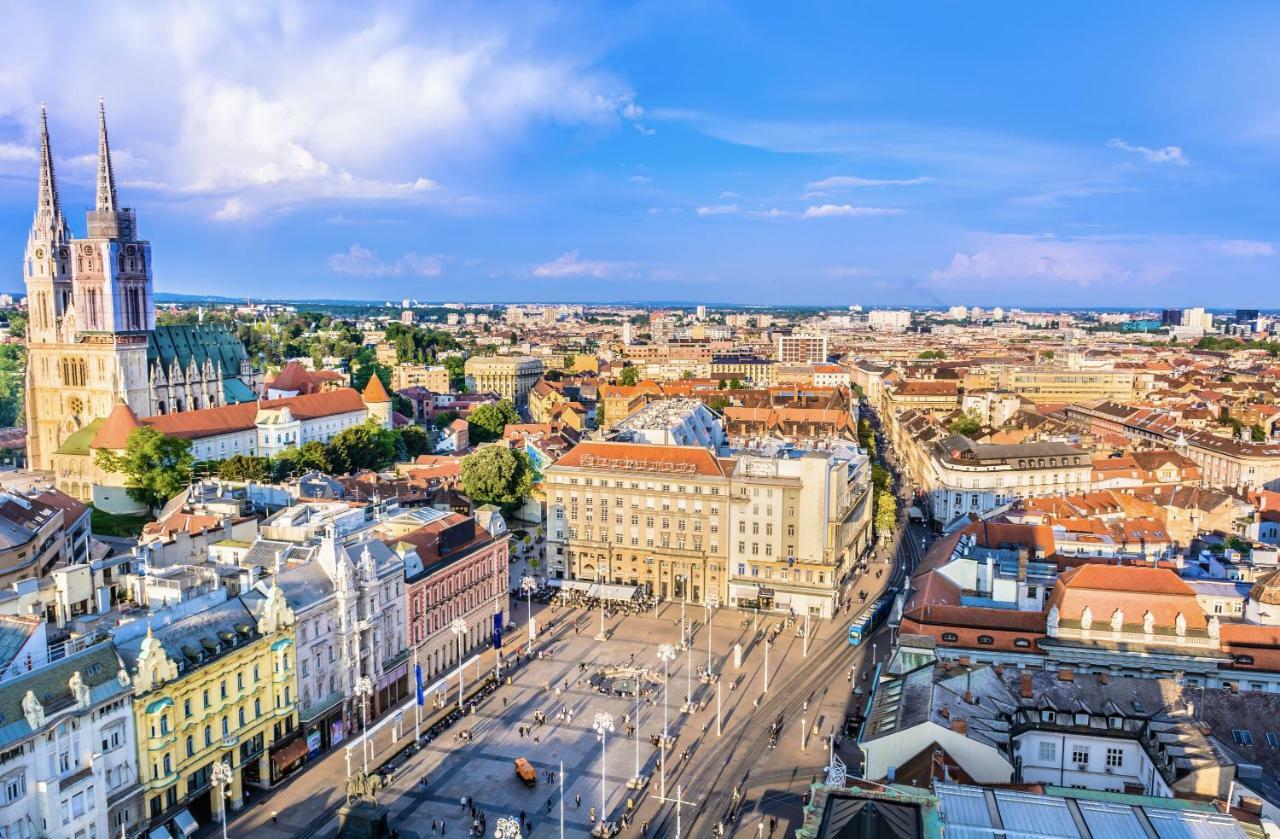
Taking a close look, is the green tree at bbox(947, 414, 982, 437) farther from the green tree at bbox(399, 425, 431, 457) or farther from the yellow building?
the yellow building

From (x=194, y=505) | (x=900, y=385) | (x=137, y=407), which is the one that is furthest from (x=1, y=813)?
(x=900, y=385)

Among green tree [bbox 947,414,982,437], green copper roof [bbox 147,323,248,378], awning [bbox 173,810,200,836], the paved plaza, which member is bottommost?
the paved plaza

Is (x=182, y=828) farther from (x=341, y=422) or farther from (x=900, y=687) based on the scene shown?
(x=341, y=422)

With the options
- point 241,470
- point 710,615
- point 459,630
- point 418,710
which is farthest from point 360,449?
point 418,710

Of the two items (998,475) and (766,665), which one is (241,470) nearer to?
(766,665)

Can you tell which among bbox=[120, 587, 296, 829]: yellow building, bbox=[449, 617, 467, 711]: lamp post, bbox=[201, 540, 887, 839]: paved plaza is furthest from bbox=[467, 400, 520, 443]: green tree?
bbox=[120, 587, 296, 829]: yellow building

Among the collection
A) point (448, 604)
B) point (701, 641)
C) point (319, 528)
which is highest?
point (319, 528)
